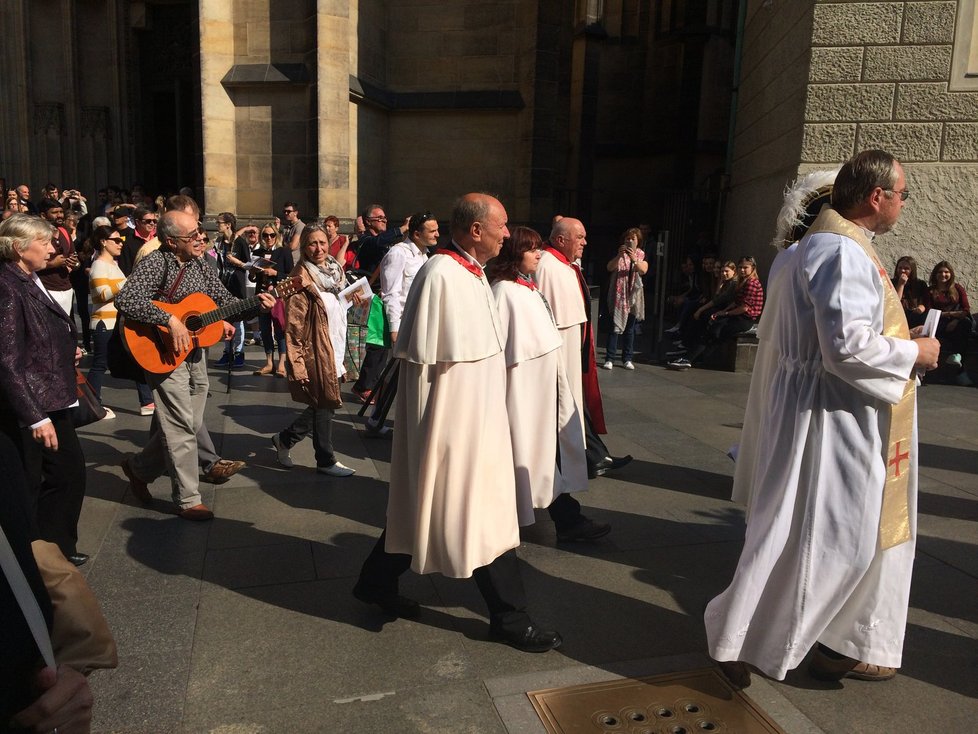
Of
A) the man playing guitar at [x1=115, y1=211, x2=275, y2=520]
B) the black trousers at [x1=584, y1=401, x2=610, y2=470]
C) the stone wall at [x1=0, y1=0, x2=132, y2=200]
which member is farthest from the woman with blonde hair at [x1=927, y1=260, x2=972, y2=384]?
the stone wall at [x1=0, y1=0, x2=132, y2=200]

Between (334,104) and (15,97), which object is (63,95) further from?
(334,104)

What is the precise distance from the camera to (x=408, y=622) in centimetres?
364

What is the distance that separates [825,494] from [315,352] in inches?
143

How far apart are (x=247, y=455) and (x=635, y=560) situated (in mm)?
3264

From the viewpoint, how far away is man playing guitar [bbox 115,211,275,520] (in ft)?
15.7

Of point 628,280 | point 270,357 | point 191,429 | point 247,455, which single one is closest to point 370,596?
point 191,429

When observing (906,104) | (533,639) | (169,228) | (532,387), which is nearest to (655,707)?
(533,639)

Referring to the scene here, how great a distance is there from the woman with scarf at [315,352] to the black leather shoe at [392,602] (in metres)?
2.11

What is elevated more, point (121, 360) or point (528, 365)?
point (528, 365)

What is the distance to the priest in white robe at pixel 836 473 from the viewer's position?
2863 mm

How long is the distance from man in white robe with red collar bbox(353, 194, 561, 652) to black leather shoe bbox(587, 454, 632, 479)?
234 centimetres

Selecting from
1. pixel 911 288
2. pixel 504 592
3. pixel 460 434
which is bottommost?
pixel 504 592

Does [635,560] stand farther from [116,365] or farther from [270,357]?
[270,357]

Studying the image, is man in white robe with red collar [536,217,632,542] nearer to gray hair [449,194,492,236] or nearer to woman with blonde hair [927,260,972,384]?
gray hair [449,194,492,236]
